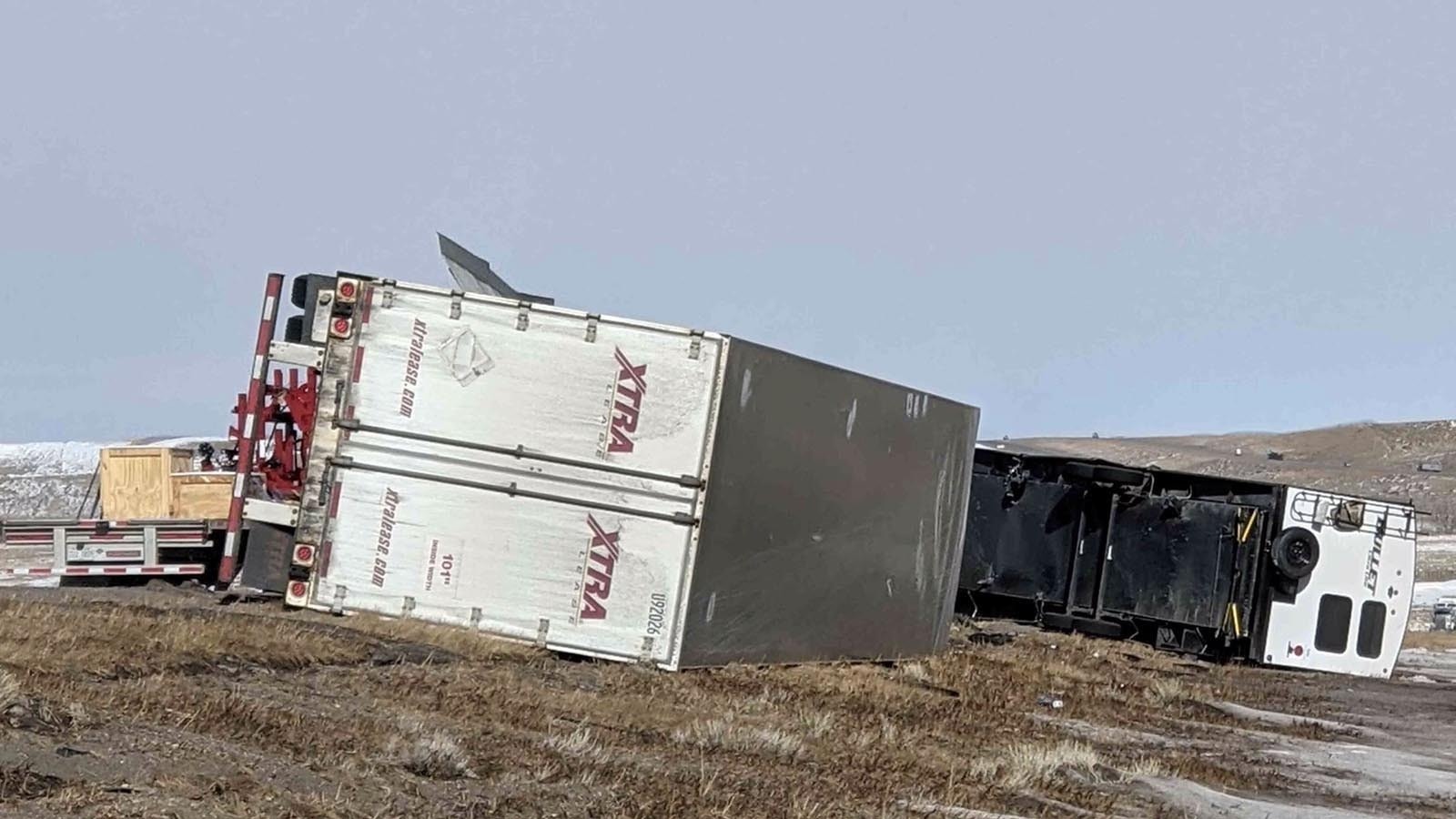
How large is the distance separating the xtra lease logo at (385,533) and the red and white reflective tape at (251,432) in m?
1.30

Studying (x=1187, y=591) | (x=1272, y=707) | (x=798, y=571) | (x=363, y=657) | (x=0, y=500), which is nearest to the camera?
(x=363, y=657)

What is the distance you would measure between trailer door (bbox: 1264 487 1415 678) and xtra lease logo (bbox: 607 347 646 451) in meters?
12.1

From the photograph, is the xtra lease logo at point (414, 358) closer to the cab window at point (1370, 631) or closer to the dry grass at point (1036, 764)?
the dry grass at point (1036, 764)

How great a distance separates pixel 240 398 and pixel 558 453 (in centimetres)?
338

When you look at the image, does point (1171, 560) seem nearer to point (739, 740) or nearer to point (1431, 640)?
point (1431, 640)

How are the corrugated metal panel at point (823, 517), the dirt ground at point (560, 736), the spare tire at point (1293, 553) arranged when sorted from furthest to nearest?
the spare tire at point (1293, 553), the corrugated metal panel at point (823, 517), the dirt ground at point (560, 736)

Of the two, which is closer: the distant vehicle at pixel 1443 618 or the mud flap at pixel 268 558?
the mud flap at pixel 268 558

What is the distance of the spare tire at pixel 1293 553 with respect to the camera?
23594mm

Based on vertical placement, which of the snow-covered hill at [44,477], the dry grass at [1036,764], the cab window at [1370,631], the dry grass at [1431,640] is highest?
the cab window at [1370,631]

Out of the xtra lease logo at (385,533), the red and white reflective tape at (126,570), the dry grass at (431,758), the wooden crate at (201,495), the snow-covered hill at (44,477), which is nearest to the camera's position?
the dry grass at (431,758)

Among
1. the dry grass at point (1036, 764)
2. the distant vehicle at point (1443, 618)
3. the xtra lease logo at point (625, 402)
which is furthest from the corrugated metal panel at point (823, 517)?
the distant vehicle at point (1443, 618)

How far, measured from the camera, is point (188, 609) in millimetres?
14727

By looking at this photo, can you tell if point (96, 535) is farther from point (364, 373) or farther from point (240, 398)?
point (364, 373)

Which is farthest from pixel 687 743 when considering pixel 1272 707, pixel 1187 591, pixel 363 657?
pixel 1187 591
